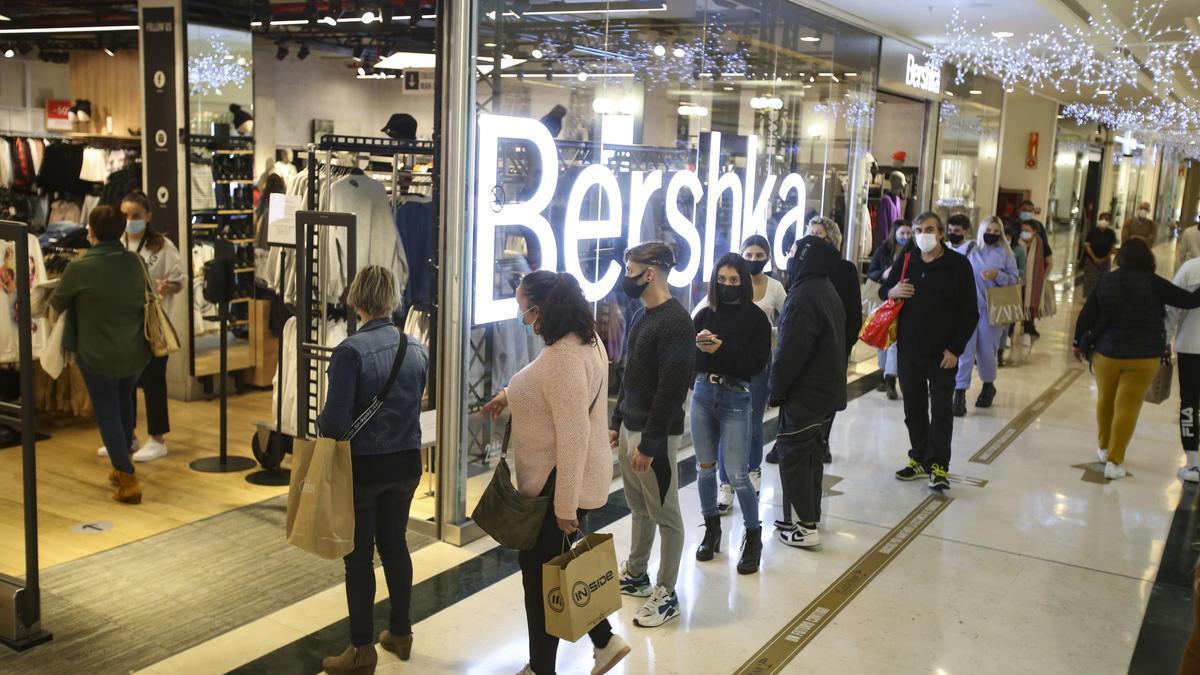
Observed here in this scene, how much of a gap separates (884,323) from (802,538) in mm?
1712

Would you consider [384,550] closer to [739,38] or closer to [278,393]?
[278,393]

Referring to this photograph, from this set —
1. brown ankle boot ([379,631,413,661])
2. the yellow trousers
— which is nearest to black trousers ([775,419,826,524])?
brown ankle boot ([379,631,413,661])

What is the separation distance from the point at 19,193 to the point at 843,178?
8.28 meters

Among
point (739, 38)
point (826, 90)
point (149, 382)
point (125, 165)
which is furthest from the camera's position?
point (125, 165)

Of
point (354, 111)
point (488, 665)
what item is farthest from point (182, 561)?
point (354, 111)

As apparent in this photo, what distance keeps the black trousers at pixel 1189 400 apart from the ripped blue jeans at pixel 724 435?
11.4 ft

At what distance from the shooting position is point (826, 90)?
859cm

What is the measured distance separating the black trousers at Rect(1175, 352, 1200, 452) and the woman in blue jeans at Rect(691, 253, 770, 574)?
3.45 m

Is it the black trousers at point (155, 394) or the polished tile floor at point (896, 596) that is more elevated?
the black trousers at point (155, 394)

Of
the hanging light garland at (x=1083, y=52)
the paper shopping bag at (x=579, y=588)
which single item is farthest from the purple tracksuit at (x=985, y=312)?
the paper shopping bag at (x=579, y=588)

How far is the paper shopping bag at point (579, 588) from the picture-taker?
124 inches

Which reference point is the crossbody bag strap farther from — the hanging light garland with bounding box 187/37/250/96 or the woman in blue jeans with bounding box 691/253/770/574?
the hanging light garland with bounding box 187/37/250/96

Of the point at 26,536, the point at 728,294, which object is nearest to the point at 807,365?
the point at 728,294

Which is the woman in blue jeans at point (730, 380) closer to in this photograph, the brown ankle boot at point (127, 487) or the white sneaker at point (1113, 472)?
the brown ankle boot at point (127, 487)
